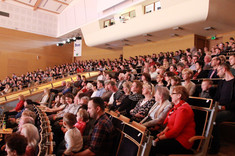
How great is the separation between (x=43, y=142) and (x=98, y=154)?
1.36 feet

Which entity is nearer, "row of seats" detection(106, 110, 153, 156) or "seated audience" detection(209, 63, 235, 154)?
"row of seats" detection(106, 110, 153, 156)

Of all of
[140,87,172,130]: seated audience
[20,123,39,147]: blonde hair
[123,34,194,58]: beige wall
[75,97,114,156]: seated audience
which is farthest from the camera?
[123,34,194,58]: beige wall

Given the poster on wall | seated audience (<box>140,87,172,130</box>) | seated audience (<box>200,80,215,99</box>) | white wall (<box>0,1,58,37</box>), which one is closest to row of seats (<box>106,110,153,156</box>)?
seated audience (<box>140,87,172,130</box>)

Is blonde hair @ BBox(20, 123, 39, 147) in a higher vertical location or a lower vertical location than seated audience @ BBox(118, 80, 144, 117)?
lower

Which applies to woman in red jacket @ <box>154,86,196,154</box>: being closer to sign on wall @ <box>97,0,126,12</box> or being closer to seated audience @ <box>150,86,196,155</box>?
seated audience @ <box>150,86,196,155</box>

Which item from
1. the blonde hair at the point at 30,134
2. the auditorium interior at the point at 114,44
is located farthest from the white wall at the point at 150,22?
the blonde hair at the point at 30,134

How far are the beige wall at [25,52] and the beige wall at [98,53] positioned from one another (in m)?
2.11

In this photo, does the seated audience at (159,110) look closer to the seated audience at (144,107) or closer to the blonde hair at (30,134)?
the seated audience at (144,107)

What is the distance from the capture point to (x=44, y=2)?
11516 mm

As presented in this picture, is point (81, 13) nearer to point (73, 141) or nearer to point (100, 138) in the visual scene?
point (73, 141)

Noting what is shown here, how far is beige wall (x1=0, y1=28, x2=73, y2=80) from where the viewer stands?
11703 mm

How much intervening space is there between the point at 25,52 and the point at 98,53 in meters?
5.14

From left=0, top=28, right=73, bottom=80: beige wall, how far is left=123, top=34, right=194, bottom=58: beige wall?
6.46 meters

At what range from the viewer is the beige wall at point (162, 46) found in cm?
769
